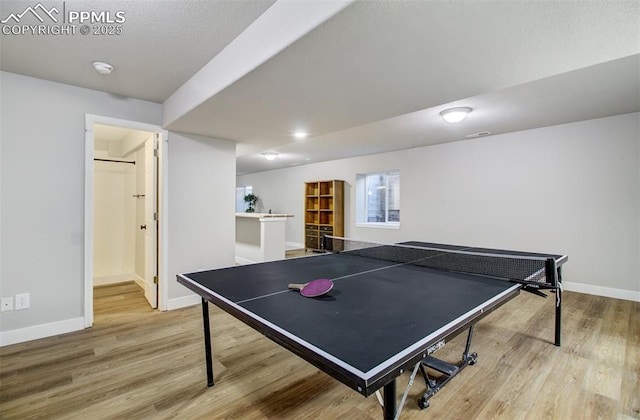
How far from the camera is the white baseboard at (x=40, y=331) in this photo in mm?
2508

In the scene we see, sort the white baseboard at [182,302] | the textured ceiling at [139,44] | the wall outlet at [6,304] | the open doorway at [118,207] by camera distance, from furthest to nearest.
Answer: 1. the open doorway at [118,207]
2. the white baseboard at [182,302]
3. the wall outlet at [6,304]
4. the textured ceiling at [139,44]


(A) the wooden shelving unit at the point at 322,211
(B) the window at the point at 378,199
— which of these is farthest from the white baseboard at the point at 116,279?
(B) the window at the point at 378,199

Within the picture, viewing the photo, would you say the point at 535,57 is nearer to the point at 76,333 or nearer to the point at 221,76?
the point at 221,76

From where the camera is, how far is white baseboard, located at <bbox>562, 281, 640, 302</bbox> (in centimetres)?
372

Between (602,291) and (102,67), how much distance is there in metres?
6.21

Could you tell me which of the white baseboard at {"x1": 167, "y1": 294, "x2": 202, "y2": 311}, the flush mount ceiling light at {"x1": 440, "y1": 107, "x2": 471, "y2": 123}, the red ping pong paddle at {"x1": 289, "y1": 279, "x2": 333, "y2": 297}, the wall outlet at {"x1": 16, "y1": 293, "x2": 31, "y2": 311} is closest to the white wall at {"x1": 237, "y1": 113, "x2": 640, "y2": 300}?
the flush mount ceiling light at {"x1": 440, "y1": 107, "x2": 471, "y2": 123}

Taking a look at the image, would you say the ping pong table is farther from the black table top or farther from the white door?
the white door

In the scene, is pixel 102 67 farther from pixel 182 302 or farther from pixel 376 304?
pixel 376 304

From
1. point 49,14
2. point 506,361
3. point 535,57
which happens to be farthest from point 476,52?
point 49,14

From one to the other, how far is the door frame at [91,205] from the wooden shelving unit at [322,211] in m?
4.37

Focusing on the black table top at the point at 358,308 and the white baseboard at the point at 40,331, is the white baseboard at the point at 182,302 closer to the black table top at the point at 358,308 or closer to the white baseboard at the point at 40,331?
the white baseboard at the point at 40,331

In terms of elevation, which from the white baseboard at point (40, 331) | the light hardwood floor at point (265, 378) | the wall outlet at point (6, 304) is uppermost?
the wall outlet at point (6, 304)

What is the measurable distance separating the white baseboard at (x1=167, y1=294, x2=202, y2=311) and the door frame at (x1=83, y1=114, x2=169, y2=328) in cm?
5

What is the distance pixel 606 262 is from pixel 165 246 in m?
5.63
